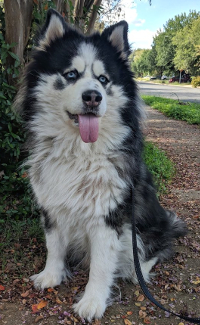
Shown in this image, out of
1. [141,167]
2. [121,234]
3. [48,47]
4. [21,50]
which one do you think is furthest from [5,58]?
[121,234]

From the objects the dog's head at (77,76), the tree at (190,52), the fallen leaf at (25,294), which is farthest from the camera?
the tree at (190,52)

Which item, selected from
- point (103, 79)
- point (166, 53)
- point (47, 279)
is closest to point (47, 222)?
point (47, 279)

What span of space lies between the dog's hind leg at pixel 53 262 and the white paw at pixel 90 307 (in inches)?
14.9

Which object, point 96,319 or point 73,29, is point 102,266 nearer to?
point 96,319

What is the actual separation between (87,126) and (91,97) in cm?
25

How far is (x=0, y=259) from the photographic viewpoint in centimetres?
316

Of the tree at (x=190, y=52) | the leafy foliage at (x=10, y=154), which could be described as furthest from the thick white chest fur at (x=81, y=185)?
the tree at (x=190, y=52)

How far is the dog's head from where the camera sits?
7.73 feet

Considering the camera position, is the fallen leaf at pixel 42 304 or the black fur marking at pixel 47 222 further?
the black fur marking at pixel 47 222

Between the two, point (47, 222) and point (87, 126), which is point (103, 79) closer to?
point (87, 126)

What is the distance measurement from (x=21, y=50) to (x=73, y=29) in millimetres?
1299

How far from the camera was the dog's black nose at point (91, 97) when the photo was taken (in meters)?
2.25

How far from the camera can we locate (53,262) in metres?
2.84

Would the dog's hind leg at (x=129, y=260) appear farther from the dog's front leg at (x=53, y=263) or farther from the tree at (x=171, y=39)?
the tree at (x=171, y=39)
